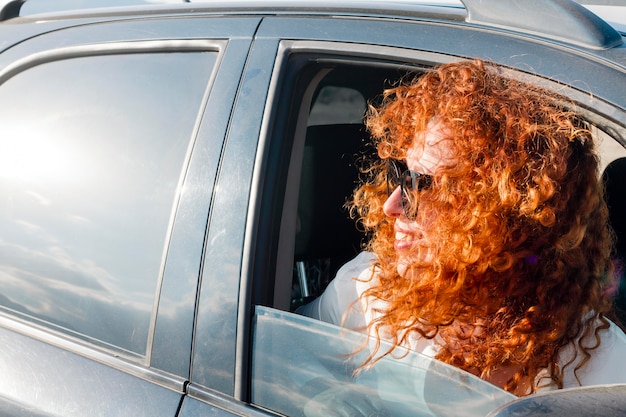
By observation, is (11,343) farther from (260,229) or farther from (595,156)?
(595,156)

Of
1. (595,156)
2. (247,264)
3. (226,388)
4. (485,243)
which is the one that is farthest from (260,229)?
(595,156)

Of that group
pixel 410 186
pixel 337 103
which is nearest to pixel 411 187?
pixel 410 186

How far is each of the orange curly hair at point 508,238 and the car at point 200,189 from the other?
0.07 m

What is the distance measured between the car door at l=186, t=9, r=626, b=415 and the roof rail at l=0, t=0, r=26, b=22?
924 millimetres

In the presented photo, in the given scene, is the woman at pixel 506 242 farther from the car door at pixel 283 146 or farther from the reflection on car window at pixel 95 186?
the reflection on car window at pixel 95 186

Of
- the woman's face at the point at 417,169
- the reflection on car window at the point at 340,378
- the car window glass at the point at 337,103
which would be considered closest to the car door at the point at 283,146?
the reflection on car window at the point at 340,378

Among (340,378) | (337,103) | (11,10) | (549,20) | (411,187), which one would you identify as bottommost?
(340,378)

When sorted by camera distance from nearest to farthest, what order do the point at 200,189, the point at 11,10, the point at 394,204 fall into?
the point at 200,189
the point at 394,204
the point at 11,10

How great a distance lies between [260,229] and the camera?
4.73 feet

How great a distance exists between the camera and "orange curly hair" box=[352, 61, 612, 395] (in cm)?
133

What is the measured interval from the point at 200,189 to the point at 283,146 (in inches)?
7.0

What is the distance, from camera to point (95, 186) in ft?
5.31

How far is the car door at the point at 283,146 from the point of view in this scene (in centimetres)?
129

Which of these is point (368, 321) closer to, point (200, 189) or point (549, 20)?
point (200, 189)
